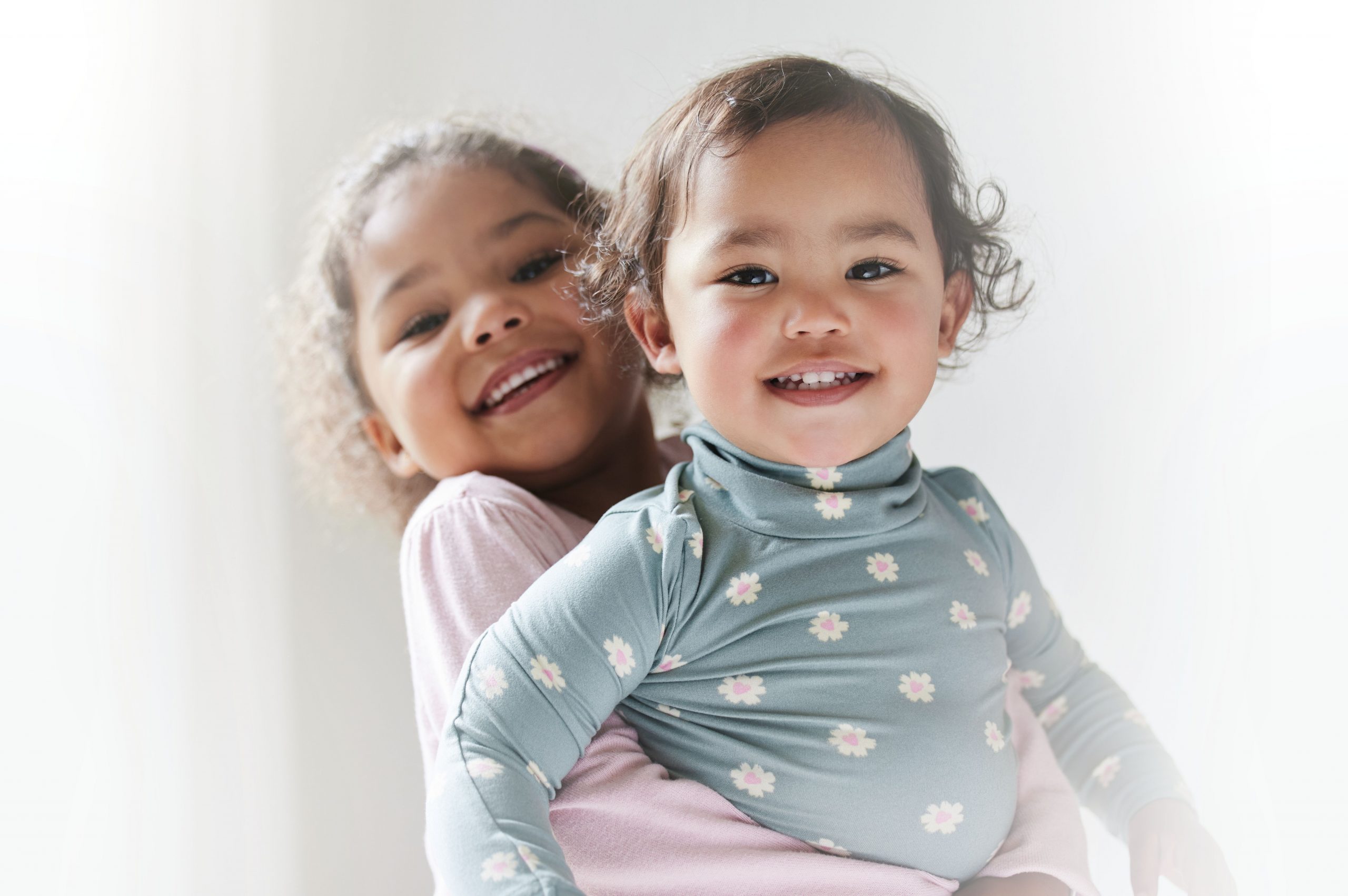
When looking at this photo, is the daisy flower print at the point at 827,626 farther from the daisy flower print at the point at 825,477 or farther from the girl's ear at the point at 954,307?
the girl's ear at the point at 954,307

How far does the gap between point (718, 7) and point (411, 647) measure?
0.79 m

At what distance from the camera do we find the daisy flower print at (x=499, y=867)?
2.14ft

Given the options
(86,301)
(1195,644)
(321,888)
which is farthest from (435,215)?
(1195,644)

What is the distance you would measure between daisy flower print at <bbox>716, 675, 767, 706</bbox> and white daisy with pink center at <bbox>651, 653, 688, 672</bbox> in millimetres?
33

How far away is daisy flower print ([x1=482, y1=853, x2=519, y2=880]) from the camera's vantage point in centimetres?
65

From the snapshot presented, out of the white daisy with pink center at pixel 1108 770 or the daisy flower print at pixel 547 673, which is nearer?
the daisy flower print at pixel 547 673

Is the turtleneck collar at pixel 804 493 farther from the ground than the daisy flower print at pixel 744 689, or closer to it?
farther from the ground

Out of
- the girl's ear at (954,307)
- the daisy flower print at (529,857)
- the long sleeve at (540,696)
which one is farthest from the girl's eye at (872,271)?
the daisy flower print at (529,857)

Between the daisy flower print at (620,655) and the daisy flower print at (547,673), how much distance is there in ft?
0.12

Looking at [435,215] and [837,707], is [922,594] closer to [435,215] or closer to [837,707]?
[837,707]

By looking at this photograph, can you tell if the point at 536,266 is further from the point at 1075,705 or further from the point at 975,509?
the point at 1075,705

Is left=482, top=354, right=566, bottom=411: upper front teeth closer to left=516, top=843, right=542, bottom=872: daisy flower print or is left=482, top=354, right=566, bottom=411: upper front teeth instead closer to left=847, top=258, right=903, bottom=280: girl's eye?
left=847, top=258, right=903, bottom=280: girl's eye

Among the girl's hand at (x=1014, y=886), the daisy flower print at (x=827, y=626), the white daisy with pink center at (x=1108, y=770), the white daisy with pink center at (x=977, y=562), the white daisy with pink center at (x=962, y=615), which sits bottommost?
the girl's hand at (x=1014, y=886)

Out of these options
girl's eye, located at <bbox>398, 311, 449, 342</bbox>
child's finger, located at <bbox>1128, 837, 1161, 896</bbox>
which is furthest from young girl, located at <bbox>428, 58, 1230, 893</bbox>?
girl's eye, located at <bbox>398, 311, 449, 342</bbox>
